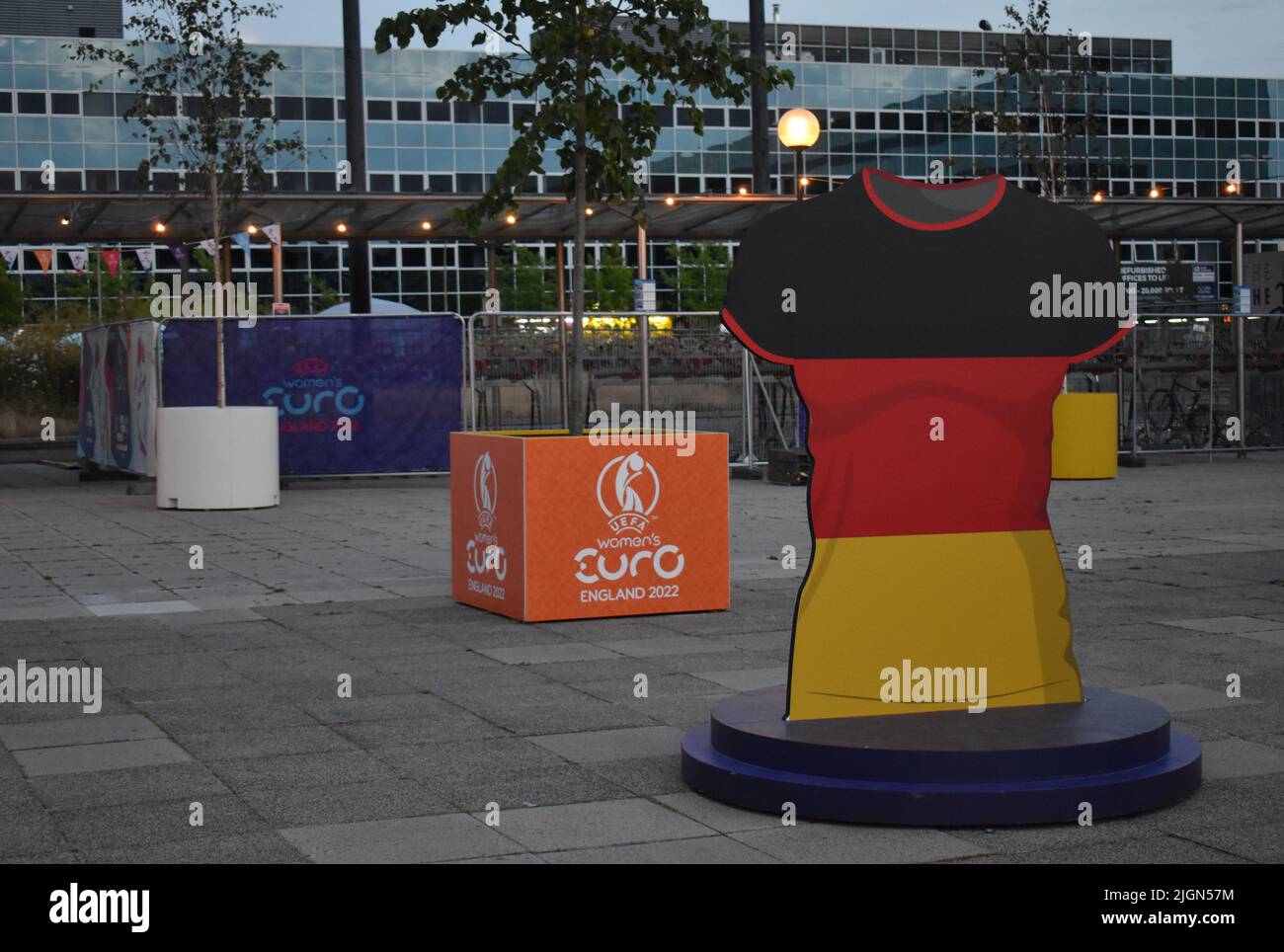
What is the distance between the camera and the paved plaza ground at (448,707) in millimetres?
5398

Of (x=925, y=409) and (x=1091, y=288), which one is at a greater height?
(x=1091, y=288)

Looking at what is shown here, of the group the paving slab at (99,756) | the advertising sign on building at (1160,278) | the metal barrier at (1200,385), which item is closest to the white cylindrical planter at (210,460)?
the paving slab at (99,756)

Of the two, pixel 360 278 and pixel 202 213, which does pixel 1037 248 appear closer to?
pixel 202 213

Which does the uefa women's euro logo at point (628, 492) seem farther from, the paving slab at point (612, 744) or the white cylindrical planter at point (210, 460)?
the white cylindrical planter at point (210, 460)

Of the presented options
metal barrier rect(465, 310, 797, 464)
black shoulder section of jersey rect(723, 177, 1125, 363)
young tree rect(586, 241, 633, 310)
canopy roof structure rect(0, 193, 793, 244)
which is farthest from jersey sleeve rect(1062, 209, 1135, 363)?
young tree rect(586, 241, 633, 310)

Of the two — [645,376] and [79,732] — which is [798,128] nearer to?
[645,376]

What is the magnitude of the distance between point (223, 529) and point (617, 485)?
23.7 feet

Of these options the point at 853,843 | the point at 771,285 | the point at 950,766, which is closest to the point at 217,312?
the point at 771,285

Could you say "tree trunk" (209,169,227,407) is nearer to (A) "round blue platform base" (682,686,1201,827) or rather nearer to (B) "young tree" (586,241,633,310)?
(A) "round blue platform base" (682,686,1201,827)

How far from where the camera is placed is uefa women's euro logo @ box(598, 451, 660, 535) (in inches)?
407

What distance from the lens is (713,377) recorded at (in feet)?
76.7

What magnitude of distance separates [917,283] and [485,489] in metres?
4.70

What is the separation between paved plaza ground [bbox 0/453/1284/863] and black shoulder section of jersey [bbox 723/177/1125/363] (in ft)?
3.18

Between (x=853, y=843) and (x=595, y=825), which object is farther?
(x=595, y=825)
